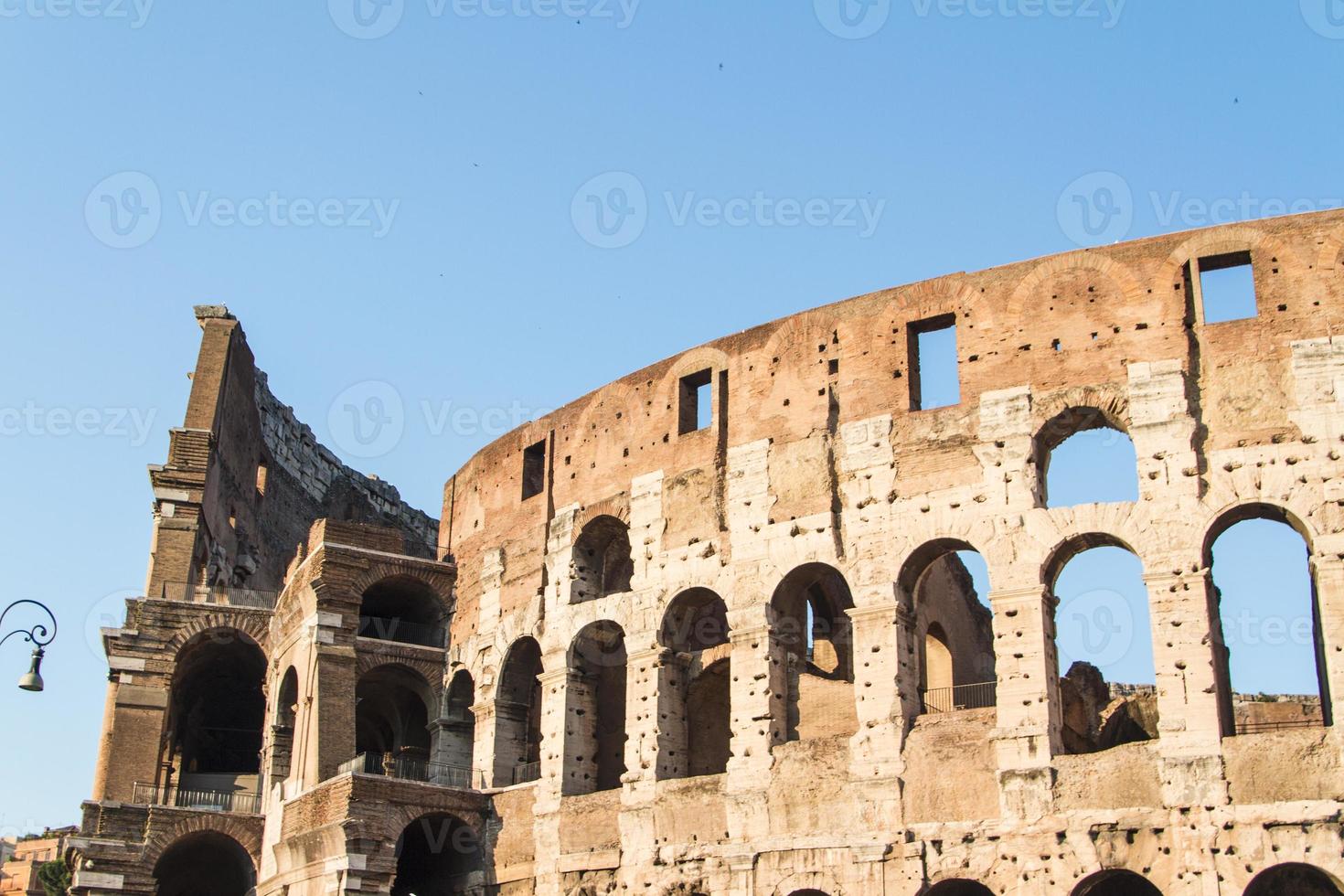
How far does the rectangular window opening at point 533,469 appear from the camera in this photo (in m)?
26.6

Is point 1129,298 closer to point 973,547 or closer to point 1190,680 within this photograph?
point 973,547

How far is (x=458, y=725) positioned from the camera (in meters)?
26.5

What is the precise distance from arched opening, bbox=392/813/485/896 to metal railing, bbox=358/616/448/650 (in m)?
3.31

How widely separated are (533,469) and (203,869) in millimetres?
9881

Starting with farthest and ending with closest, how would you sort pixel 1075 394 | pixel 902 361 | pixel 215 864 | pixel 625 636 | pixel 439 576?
pixel 215 864, pixel 439 576, pixel 625 636, pixel 902 361, pixel 1075 394

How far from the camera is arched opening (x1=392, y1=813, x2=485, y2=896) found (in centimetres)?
2408

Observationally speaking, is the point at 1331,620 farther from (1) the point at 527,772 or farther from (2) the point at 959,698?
(1) the point at 527,772

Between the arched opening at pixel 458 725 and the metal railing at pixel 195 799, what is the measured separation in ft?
12.1

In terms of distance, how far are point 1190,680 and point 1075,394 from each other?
374cm

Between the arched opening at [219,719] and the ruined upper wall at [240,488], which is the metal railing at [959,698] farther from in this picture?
the ruined upper wall at [240,488]

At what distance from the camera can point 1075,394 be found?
773 inches

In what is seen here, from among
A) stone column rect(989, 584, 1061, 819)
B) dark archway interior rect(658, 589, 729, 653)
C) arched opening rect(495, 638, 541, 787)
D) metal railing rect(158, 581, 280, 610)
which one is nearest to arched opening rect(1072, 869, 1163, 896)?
stone column rect(989, 584, 1061, 819)

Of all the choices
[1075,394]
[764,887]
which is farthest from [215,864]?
[1075,394]

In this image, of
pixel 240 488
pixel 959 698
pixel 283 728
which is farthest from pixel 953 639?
pixel 240 488
